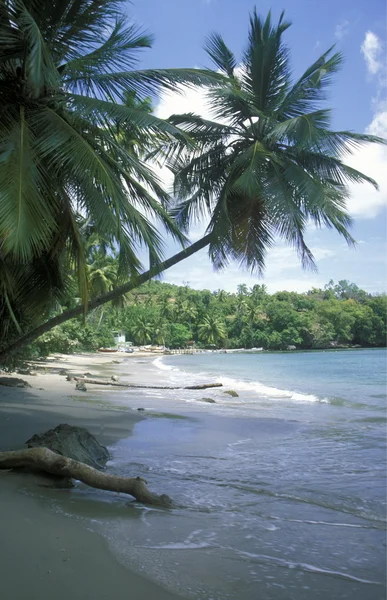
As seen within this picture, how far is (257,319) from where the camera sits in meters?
98.1

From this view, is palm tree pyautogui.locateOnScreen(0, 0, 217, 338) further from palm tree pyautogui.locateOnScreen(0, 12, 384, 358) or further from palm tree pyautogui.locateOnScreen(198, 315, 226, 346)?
palm tree pyautogui.locateOnScreen(198, 315, 226, 346)

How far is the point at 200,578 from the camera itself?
126 inches

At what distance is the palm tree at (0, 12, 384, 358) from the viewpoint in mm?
8930

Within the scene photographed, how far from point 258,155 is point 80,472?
6246mm

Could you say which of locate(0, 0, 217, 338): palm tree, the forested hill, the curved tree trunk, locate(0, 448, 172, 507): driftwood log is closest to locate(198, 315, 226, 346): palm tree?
the forested hill

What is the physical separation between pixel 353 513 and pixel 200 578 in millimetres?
2409

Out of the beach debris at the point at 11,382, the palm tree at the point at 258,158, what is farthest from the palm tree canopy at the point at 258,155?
the beach debris at the point at 11,382

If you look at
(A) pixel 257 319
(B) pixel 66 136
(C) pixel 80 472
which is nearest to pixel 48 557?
(C) pixel 80 472

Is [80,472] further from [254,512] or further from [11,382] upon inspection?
[11,382]

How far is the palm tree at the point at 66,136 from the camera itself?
517 centimetres

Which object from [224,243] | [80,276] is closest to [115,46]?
[80,276]

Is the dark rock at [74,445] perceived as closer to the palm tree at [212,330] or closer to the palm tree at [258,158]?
the palm tree at [258,158]

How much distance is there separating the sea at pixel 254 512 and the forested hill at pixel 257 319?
6620cm

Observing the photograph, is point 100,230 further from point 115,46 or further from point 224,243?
point 224,243
